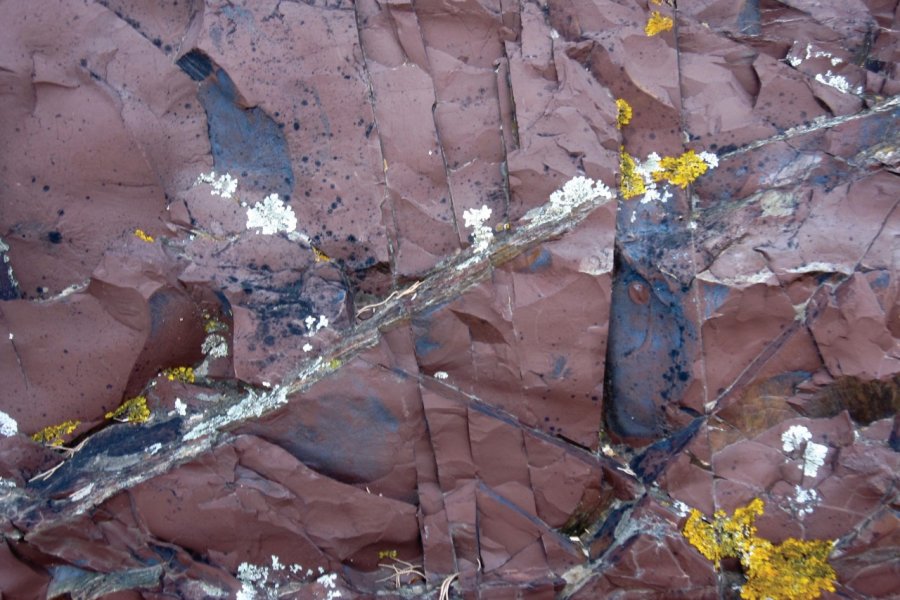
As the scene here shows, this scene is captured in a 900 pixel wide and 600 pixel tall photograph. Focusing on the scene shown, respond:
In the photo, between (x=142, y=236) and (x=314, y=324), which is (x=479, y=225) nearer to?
(x=314, y=324)

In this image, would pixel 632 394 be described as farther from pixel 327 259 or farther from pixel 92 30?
pixel 92 30

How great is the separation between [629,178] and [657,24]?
637mm

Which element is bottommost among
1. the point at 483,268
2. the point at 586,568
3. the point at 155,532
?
the point at 586,568

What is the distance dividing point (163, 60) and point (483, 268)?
1.49 meters

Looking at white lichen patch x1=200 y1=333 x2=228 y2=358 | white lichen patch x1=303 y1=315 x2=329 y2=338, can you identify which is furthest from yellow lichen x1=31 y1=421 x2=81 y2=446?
white lichen patch x1=303 y1=315 x2=329 y2=338

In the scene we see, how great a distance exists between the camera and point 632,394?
289 centimetres

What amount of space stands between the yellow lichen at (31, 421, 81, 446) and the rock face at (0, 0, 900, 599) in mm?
11

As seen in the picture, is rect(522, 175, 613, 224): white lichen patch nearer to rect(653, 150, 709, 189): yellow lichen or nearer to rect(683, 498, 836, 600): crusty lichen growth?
rect(653, 150, 709, 189): yellow lichen

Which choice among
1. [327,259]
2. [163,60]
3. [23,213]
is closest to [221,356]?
[327,259]

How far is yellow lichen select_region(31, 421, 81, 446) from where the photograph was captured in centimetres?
292

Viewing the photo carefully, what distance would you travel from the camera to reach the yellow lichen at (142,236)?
9.64 ft

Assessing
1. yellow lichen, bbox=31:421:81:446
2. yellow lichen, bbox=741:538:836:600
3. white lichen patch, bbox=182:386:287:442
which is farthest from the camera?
yellow lichen, bbox=31:421:81:446

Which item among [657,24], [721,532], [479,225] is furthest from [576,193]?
[721,532]

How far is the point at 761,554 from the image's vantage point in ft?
8.95
